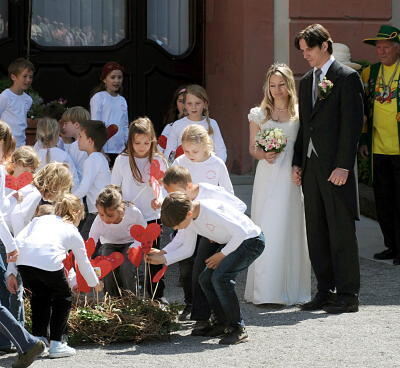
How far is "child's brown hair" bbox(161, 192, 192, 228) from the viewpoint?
7.00 metres

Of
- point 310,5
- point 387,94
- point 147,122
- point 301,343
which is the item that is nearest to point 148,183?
point 147,122

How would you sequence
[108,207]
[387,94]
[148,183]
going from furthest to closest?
[387,94]
[148,183]
[108,207]

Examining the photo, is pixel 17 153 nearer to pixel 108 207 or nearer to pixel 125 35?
pixel 108 207

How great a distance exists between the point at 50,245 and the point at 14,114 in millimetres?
4032

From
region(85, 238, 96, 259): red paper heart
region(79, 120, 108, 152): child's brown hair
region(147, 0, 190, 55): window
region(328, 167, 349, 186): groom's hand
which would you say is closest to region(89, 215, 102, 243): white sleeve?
region(85, 238, 96, 259): red paper heart

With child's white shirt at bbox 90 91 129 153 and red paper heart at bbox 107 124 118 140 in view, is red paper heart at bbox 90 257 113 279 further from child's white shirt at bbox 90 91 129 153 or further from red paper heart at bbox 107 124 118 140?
child's white shirt at bbox 90 91 129 153

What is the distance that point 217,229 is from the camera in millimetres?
7297

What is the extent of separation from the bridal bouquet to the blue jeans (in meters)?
1.16

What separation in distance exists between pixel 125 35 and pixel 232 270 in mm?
6401

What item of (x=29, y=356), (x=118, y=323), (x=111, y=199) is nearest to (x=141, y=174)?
(x=111, y=199)

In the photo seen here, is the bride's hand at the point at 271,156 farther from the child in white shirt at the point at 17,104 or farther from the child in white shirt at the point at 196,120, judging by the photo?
the child in white shirt at the point at 17,104

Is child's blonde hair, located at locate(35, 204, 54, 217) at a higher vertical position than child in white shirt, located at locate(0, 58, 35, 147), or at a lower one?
lower

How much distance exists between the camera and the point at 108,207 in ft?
25.5

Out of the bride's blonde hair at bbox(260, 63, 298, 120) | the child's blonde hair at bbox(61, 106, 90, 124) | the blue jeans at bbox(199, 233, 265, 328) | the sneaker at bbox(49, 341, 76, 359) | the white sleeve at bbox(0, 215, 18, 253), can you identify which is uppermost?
the bride's blonde hair at bbox(260, 63, 298, 120)
